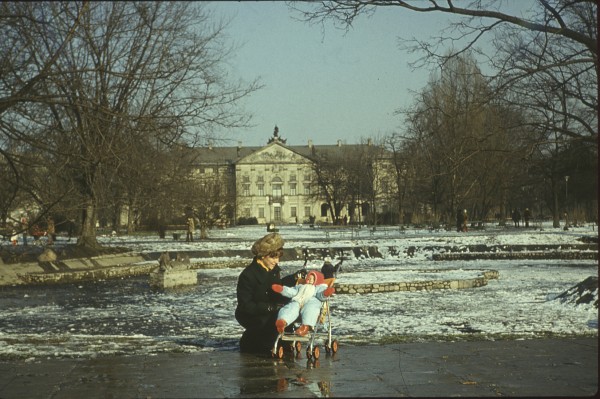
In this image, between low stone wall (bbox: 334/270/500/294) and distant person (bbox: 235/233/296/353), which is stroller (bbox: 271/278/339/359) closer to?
distant person (bbox: 235/233/296/353)

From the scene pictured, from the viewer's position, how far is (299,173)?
146m

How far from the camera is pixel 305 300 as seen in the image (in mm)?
9125

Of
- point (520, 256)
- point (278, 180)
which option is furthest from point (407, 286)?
point (278, 180)

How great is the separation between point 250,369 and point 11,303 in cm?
1170

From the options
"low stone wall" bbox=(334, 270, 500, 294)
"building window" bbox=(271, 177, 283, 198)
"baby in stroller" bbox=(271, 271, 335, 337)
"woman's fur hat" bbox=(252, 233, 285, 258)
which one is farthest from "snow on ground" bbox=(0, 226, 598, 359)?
"building window" bbox=(271, 177, 283, 198)

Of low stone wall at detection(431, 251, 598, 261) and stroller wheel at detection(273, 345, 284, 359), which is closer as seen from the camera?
stroller wheel at detection(273, 345, 284, 359)

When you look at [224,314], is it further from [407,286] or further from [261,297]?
[407,286]

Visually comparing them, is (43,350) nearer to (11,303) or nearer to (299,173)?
(11,303)

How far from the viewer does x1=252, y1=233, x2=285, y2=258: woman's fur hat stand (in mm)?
9250

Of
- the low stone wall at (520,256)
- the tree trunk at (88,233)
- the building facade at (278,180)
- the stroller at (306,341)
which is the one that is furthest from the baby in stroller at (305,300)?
the building facade at (278,180)

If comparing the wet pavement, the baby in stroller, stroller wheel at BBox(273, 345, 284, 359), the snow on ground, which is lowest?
the snow on ground

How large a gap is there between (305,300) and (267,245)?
76 cm

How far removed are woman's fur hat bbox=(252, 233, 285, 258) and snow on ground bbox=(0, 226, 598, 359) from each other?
4.85 ft

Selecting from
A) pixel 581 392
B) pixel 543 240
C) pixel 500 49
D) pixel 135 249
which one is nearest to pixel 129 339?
pixel 581 392
